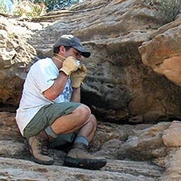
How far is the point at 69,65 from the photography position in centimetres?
448

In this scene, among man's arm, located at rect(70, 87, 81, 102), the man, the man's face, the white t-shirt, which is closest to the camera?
the man

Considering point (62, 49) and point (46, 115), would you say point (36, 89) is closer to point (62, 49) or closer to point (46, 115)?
point (46, 115)

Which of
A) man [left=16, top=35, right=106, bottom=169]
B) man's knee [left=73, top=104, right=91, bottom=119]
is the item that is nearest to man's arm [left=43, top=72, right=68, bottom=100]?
man [left=16, top=35, right=106, bottom=169]

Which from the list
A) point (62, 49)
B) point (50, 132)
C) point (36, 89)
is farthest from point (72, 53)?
point (50, 132)

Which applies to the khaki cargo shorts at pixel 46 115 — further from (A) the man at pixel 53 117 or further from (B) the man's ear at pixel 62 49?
(B) the man's ear at pixel 62 49

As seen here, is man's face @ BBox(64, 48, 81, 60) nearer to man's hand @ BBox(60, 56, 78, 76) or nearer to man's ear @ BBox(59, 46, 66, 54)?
man's ear @ BBox(59, 46, 66, 54)

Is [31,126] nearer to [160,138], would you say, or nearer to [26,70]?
[26,70]

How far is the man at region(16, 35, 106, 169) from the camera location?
429cm

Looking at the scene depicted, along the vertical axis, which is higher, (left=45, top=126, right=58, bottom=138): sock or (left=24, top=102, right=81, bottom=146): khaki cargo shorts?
(left=24, top=102, right=81, bottom=146): khaki cargo shorts

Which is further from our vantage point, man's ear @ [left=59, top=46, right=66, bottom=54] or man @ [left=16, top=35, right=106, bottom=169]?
man's ear @ [left=59, top=46, right=66, bottom=54]

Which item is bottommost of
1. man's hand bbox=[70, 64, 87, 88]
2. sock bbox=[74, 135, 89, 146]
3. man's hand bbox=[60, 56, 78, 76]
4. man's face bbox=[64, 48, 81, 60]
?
sock bbox=[74, 135, 89, 146]

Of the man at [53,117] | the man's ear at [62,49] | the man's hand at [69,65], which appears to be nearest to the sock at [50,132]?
the man at [53,117]

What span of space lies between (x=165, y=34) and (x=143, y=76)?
2.81ft

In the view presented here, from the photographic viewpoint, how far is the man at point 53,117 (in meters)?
4.29
